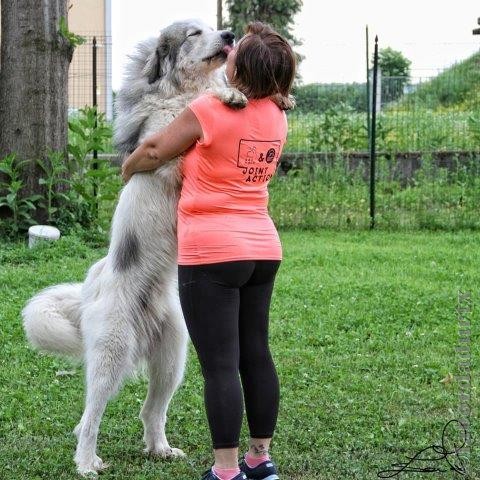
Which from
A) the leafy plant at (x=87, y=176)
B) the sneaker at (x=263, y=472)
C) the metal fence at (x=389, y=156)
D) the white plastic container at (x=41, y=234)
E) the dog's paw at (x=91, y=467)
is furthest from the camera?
the metal fence at (x=389, y=156)

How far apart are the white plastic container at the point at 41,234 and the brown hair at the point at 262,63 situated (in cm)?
664

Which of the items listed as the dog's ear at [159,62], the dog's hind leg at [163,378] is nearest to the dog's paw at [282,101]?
the dog's ear at [159,62]

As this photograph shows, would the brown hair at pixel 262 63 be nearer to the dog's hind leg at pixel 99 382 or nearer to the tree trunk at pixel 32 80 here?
the dog's hind leg at pixel 99 382

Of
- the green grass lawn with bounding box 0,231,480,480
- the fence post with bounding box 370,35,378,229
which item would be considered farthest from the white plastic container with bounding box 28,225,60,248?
the fence post with bounding box 370,35,378,229

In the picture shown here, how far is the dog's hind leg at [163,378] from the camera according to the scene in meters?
4.47

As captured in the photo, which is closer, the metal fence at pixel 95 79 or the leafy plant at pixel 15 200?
the leafy plant at pixel 15 200

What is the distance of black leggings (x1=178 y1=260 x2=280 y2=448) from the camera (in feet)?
12.0

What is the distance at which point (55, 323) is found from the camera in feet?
14.9

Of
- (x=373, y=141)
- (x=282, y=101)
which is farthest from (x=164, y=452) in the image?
(x=373, y=141)

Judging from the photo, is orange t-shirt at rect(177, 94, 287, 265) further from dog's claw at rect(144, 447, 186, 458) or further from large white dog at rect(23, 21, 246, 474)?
dog's claw at rect(144, 447, 186, 458)

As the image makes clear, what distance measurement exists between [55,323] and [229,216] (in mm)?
1355

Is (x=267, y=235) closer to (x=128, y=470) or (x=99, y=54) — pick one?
(x=128, y=470)

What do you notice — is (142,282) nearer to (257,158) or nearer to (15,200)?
(257,158)

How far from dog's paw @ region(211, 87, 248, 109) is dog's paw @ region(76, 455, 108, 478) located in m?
1.91
